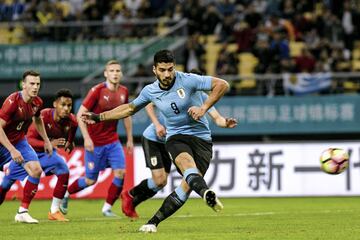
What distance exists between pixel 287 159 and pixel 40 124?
8136 mm

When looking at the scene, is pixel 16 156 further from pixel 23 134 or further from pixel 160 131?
pixel 160 131

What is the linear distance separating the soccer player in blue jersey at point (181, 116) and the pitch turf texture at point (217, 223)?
1.91ft

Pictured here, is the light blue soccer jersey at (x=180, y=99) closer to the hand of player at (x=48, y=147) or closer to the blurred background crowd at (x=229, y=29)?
the hand of player at (x=48, y=147)

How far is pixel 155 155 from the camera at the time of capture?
1484cm

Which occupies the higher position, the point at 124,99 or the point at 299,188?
the point at 124,99

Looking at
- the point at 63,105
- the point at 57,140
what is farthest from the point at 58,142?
the point at 63,105

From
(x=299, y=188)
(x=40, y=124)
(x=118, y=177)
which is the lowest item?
(x=299, y=188)

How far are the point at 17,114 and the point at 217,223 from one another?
3217 mm

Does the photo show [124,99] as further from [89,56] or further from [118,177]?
[89,56]

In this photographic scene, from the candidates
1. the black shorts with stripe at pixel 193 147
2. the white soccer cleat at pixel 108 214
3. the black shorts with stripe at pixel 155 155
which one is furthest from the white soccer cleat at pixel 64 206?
the black shorts with stripe at pixel 193 147

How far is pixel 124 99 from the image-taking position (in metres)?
15.9

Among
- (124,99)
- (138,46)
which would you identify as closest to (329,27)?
(138,46)

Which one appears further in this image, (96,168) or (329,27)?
(329,27)

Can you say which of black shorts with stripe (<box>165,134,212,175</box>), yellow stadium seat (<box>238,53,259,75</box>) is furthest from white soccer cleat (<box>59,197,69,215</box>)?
yellow stadium seat (<box>238,53,259,75</box>)
